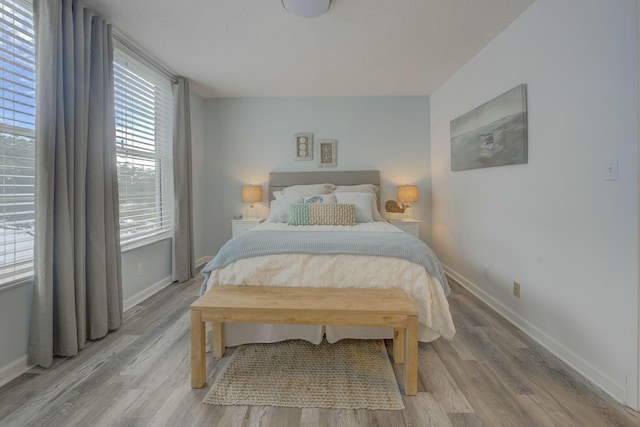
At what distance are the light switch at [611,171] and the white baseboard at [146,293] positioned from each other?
3.63 m

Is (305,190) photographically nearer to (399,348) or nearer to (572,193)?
(399,348)

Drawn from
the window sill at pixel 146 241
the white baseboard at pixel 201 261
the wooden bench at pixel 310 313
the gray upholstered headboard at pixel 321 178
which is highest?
the gray upholstered headboard at pixel 321 178

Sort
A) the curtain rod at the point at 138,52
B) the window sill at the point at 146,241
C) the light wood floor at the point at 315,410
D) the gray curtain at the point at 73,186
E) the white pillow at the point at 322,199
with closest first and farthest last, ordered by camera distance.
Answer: the light wood floor at the point at 315,410
the gray curtain at the point at 73,186
the curtain rod at the point at 138,52
the window sill at the point at 146,241
the white pillow at the point at 322,199

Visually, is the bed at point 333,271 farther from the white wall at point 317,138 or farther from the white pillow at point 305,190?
the white wall at point 317,138

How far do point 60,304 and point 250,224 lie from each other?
2.11m

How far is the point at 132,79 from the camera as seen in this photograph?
2.73 meters

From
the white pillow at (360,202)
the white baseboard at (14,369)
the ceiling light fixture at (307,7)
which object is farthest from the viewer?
the white pillow at (360,202)

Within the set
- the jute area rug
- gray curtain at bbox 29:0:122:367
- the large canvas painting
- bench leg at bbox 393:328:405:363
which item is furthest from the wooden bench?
the large canvas painting

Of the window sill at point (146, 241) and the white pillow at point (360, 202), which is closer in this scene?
the window sill at point (146, 241)

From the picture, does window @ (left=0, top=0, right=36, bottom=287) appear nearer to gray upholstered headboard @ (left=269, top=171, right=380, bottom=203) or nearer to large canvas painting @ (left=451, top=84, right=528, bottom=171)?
gray upholstered headboard @ (left=269, top=171, right=380, bottom=203)

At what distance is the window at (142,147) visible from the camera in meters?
2.60

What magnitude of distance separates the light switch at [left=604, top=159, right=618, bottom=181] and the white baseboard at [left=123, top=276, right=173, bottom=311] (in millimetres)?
3630

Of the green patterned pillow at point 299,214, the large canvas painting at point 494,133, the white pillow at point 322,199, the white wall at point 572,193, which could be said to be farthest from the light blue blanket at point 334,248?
the white pillow at point 322,199

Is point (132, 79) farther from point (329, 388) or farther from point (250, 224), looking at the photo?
point (329, 388)
